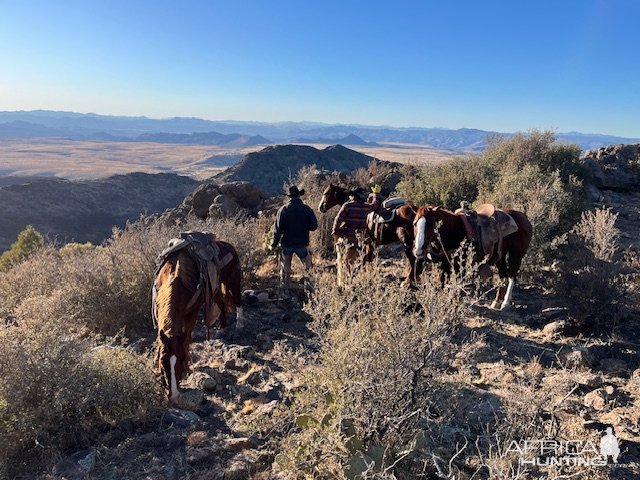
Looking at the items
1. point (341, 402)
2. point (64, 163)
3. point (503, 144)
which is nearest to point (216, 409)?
point (341, 402)

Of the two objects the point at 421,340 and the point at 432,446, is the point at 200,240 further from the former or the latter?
the point at 432,446

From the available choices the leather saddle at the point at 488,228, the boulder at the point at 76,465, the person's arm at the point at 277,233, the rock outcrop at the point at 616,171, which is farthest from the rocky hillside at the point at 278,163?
the boulder at the point at 76,465

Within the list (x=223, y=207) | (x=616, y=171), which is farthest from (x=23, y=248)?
(x=616, y=171)

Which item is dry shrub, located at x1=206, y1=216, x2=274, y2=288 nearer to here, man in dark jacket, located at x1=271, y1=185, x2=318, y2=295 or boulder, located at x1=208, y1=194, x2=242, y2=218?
man in dark jacket, located at x1=271, y1=185, x2=318, y2=295

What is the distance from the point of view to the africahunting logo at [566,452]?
8.66 ft

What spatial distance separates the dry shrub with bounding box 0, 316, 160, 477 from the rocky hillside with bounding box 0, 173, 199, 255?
135 ft

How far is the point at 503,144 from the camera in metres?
12.7

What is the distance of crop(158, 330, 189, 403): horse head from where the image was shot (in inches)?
148

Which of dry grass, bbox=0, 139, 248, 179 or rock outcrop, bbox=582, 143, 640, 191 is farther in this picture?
dry grass, bbox=0, 139, 248, 179

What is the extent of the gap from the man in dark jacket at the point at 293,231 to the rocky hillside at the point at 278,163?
43.4 meters

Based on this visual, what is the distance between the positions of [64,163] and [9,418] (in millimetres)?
181745

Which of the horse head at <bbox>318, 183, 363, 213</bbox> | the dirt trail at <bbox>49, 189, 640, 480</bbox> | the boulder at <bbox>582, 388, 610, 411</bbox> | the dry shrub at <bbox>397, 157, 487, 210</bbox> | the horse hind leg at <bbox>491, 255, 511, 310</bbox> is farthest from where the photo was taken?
the dry shrub at <bbox>397, 157, 487, 210</bbox>

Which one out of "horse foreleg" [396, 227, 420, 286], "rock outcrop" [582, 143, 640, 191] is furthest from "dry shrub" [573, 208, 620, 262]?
"rock outcrop" [582, 143, 640, 191]

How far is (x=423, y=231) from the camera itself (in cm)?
569
